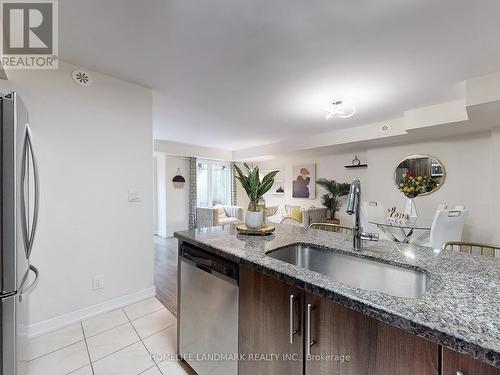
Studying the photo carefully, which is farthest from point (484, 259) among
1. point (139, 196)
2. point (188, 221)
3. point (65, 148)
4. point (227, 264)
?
point (188, 221)

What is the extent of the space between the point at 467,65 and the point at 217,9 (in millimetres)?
2302

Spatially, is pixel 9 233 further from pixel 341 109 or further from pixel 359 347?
pixel 341 109

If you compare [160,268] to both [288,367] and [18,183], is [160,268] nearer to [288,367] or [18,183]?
[18,183]

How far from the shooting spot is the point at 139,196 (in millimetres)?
2514

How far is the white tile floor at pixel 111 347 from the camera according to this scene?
1545 millimetres

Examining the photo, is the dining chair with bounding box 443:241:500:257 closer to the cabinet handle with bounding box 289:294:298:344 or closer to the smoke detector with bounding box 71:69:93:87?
the cabinet handle with bounding box 289:294:298:344

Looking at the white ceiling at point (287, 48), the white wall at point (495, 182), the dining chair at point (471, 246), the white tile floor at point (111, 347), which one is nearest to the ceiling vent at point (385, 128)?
the white ceiling at point (287, 48)

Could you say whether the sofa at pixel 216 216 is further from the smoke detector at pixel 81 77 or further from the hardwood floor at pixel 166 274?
the smoke detector at pixel 81 77

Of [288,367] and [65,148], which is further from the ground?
[65,148]

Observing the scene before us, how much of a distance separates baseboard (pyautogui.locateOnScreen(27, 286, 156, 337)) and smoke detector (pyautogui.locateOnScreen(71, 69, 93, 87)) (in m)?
2.07

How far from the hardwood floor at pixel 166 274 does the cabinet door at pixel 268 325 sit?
144 cm

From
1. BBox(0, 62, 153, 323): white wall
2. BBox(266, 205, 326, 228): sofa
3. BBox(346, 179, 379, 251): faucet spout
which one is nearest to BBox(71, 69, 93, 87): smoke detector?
BBox(0, 62, 153, 323): white wall

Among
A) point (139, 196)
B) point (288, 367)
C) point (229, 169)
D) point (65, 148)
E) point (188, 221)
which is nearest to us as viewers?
point (288, 367)

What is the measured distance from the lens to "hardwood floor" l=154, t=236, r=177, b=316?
2.49 metres
